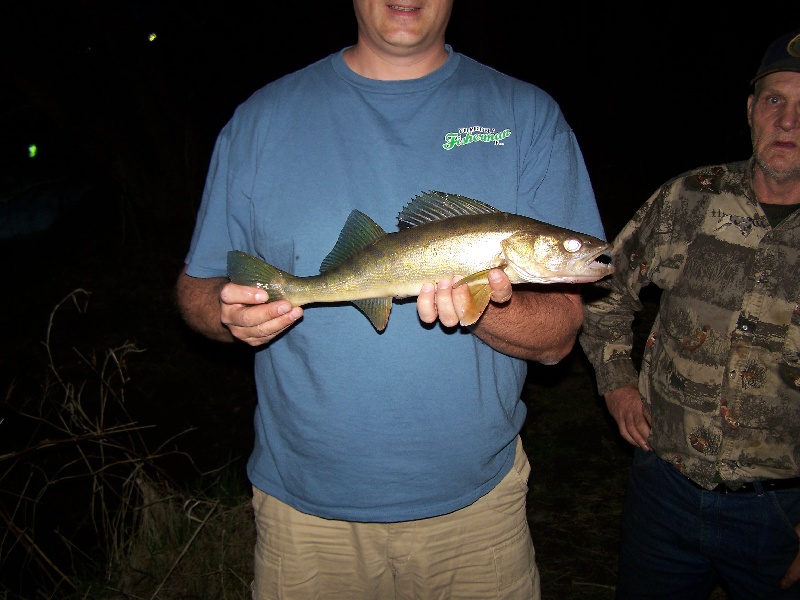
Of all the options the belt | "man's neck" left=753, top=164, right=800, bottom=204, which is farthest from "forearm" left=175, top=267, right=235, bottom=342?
"man's neck" left=753, top=164, right=800, bottom=204

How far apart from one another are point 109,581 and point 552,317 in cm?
391

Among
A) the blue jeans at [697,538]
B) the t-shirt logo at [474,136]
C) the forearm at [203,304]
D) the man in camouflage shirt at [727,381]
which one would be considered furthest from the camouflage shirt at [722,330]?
the forearm at [203,304]

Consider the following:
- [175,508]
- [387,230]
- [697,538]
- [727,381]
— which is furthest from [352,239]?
[175,508]

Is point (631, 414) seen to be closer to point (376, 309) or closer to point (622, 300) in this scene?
point (622, 300)

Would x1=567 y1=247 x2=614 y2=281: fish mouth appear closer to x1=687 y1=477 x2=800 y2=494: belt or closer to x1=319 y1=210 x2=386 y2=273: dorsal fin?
x1=319 y1=210 x2=386 y2=273: dorsal fin

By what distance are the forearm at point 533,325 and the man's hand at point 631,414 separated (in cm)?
95

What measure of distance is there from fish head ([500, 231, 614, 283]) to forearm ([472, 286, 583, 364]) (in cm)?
15

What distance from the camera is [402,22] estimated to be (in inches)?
100

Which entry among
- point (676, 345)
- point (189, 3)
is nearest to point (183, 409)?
point (676, 345)

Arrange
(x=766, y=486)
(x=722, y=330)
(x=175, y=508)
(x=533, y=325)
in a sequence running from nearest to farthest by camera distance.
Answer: (x=533, y=325) → (x=766, y=486) → (x=722, y=330) → (x=175, y=508)

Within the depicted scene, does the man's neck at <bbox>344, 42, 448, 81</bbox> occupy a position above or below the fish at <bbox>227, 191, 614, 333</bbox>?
above

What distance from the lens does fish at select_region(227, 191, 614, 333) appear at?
7.87ft

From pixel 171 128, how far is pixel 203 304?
10557 millimetres

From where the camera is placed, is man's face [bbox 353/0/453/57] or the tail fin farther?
man's face [bbox 353/0/453/57]
